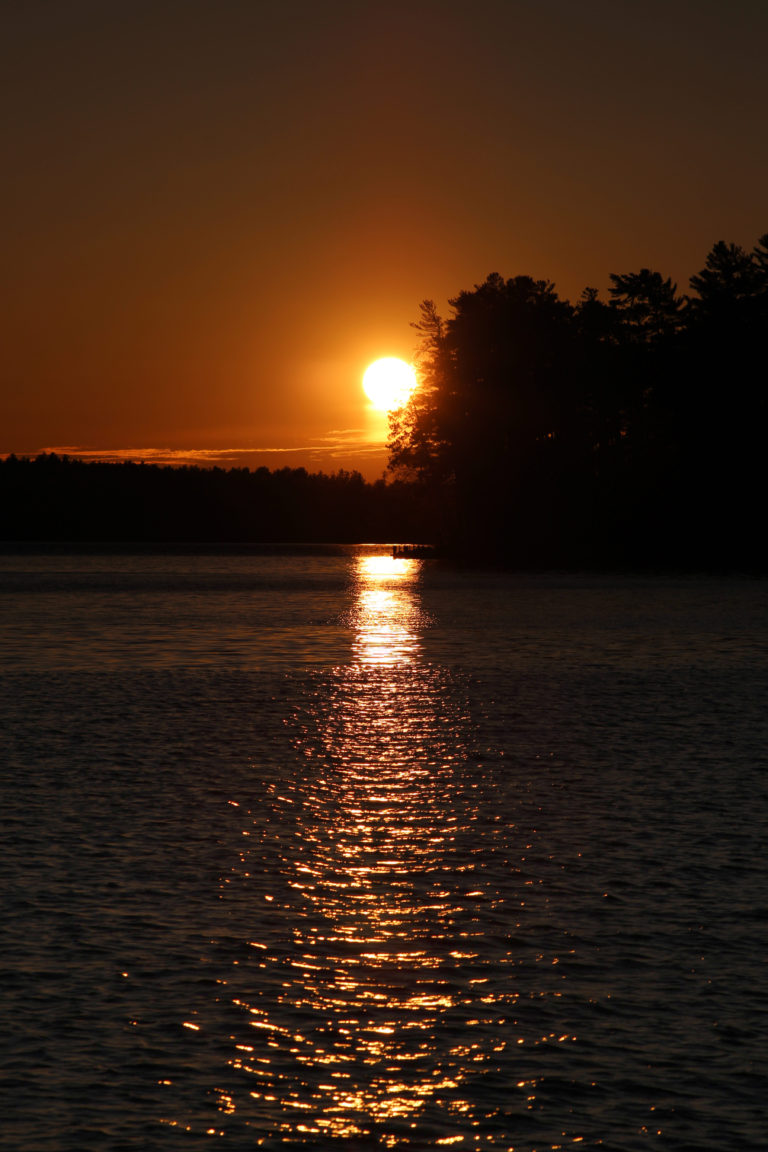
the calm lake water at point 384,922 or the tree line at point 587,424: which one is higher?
the tree line at point 587,424

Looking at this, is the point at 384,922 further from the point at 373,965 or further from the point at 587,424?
the point at 587,424

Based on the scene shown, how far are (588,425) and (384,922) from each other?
12425 centimetres

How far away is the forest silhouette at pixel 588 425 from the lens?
373 feet

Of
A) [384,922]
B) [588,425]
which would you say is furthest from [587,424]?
[384,922]

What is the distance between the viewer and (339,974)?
966 centimetres

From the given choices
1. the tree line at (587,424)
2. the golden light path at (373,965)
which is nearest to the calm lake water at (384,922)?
the golden light path at (373,965)

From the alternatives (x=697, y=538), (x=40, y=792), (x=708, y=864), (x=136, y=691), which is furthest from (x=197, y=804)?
(x=697, y=538)

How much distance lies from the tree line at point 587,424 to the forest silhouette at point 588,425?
13 cm

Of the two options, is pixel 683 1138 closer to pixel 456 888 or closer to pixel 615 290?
pixel 456 888

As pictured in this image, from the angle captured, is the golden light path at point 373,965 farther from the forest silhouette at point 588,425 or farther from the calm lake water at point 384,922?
the forest silhouette at point 588,425

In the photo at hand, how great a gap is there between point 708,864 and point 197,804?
5672mm

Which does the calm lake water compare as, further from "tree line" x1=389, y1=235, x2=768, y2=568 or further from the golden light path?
"tree line" x1=389, y1=235, x2=768, y2=568

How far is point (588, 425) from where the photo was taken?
132875mm

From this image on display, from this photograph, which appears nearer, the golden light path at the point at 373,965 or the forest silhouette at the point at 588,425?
the golden light path at the point at 373,965
